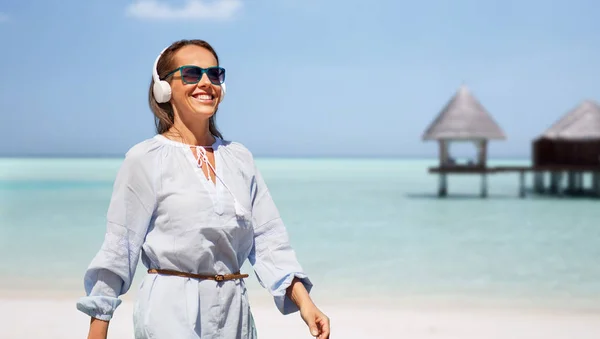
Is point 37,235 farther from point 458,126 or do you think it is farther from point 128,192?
point 128,192

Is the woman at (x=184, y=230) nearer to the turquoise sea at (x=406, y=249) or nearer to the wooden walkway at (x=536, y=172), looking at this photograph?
the turquoise sea at (x=406, y=249)

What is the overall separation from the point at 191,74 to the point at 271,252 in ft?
1.44

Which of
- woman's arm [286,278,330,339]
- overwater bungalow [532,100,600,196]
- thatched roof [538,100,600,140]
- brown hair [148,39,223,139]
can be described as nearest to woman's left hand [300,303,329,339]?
woman's arm [286,278,330,339]

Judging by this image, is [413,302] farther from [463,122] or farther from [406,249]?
[463,122]

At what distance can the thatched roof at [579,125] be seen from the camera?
27.9 metres

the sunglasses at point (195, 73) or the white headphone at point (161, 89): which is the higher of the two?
the sunglasses at point (195, 73)

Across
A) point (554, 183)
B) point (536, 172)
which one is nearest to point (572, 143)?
point (536, 172)

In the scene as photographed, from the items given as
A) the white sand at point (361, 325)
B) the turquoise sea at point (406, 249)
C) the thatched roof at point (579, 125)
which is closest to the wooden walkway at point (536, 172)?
the thatched roof at point (579, 125)

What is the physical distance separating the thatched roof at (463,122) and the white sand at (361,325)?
20.1 m

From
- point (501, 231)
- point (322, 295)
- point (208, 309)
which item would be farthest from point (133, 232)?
point (501, 231)

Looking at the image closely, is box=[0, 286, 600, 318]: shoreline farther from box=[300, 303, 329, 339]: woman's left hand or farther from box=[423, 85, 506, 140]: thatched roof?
box=[423, 85, 506, 140]: thatched roof

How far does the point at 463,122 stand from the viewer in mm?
26672

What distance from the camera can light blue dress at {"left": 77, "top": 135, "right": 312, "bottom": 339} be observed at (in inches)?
67.9

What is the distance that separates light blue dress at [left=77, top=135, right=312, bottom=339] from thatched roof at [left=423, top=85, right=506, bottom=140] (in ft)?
81.9
